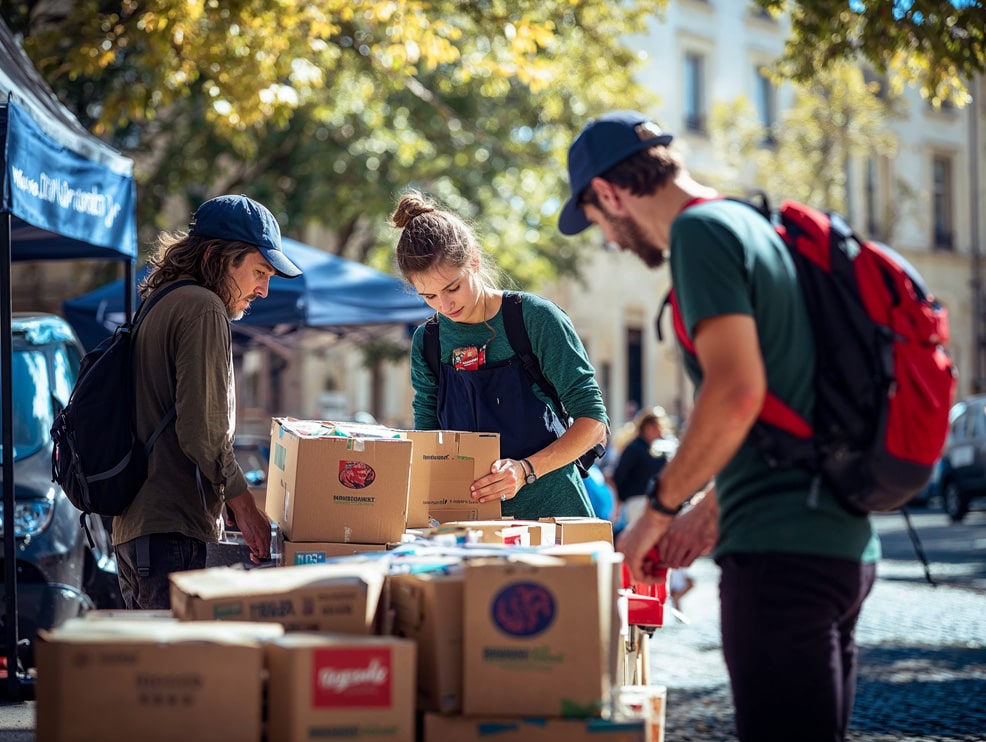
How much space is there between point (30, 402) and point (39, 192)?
1697 mm

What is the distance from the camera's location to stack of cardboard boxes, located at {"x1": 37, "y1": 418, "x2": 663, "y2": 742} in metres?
2.40

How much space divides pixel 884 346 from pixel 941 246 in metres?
40.5

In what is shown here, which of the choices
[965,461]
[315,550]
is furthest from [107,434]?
[965,461]

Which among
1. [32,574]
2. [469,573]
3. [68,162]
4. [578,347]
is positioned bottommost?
[32,574]

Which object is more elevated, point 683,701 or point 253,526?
point 253,526

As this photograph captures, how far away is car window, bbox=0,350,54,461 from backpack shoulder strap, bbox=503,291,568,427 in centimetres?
339

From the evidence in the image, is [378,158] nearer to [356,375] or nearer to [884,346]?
[356,375]

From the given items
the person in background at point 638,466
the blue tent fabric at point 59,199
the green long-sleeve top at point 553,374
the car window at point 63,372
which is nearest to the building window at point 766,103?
the person in background at point 638,466

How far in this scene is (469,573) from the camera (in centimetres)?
268

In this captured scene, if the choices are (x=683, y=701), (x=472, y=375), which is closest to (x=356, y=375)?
(x=683, y=701)

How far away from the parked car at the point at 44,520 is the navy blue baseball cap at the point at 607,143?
11.3ft

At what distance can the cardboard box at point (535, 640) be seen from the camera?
2643 mm

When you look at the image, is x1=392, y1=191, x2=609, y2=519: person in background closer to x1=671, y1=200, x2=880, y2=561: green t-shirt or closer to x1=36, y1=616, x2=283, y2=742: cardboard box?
x1=671, y1=200, x2=880, y2=561: green t-shirt

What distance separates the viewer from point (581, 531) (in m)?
3.81
